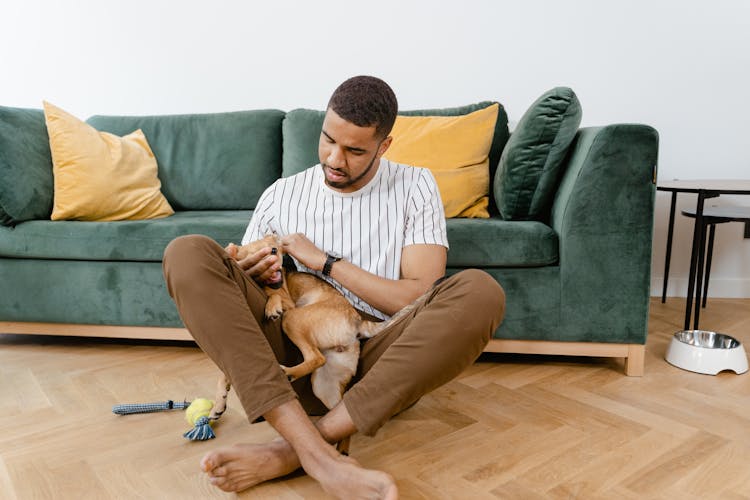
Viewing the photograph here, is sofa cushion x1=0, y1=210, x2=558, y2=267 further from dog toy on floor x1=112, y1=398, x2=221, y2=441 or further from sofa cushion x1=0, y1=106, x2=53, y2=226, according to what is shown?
dog toy on floor x1=112, y1=398, x2=221, y2=441

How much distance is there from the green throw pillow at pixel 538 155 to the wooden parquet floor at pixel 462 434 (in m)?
0.58

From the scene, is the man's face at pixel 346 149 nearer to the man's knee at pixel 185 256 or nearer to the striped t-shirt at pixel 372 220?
the striped t-shirt at pixel 372 220

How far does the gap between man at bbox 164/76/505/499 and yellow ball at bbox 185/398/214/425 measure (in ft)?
0.92

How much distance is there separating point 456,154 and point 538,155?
0.39 metres

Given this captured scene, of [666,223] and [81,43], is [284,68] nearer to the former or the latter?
[81,43]

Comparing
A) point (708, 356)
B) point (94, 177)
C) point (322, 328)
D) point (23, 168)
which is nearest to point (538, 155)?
point (708, 356)

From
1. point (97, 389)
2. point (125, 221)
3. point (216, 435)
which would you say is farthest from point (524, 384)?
point (125, 221)

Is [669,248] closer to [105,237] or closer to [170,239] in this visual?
[170,239]

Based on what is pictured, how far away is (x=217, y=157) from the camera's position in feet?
8.72

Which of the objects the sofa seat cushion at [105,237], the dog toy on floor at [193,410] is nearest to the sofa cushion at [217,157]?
the sofa seat cushion at [105,237]

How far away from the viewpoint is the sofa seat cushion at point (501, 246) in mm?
1908

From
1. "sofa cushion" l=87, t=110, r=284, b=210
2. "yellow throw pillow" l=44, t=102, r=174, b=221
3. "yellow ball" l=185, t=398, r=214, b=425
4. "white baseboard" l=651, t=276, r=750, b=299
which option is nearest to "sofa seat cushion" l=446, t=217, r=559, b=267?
"yellow ball" l=185, t=398, r=214, b=425

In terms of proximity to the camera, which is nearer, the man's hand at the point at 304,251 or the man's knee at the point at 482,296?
the man's knee at the point at 482,296

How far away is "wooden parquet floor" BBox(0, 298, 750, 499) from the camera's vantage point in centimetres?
124
